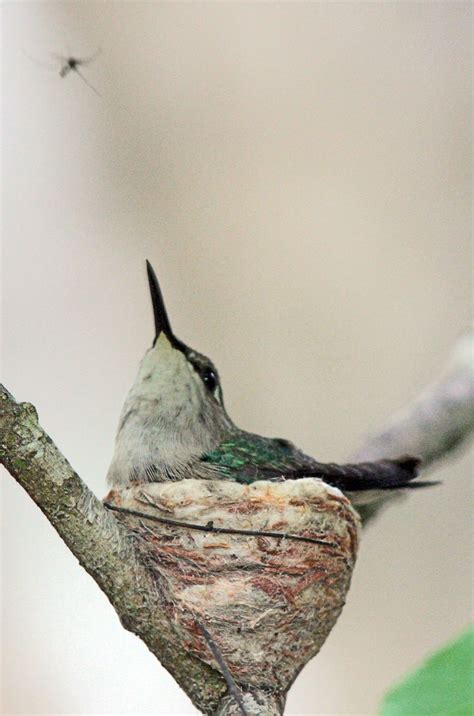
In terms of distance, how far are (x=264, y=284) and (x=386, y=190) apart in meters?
1.35

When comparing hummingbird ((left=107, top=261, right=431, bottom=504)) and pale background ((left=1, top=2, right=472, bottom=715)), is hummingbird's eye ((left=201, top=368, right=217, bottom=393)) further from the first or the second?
pale background ((left=1, top=2, right=472, bottom=715))

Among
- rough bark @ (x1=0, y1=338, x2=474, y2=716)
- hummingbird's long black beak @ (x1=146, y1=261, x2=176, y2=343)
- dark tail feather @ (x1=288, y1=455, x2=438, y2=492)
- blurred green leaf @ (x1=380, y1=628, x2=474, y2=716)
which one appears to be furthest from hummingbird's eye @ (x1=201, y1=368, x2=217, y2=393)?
blurred green leaf @ (x1=380, y1=628, x2=474, y2=716)

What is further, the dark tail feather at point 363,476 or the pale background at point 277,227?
the pale background at point 277,227

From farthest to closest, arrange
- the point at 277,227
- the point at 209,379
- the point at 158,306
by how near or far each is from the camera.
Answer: the point at 277,227, the point at 209,379, the point at 158,306

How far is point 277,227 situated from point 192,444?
3.81m

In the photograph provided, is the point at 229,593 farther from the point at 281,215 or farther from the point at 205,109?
the point at 205,109

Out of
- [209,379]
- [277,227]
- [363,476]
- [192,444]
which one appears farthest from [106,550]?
[277,227]

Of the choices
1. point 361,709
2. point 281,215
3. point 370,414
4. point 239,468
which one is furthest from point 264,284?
point 239,468

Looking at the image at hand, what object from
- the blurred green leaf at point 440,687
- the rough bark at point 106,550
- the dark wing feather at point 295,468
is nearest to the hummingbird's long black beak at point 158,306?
the dark wing feather at point 295,468

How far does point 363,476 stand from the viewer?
3014mm

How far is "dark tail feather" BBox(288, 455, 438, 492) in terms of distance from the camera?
3010 millimetres

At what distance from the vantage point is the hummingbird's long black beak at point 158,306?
Answer: 3.02 meters

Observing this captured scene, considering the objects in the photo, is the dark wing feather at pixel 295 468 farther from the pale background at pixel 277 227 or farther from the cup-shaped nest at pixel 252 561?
the pale background at pixel 277 227

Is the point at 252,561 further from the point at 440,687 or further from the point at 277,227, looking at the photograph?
the point at 277,227
